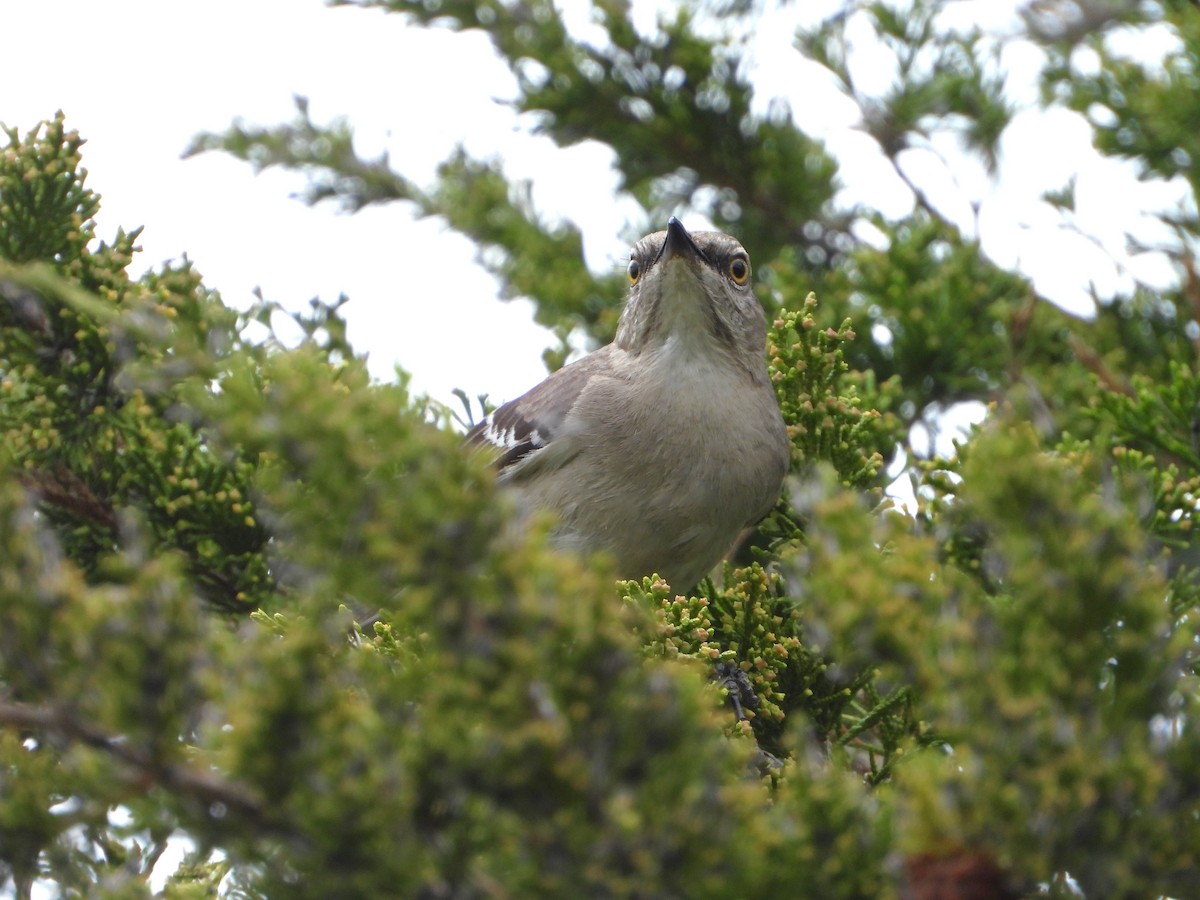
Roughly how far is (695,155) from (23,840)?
209 inches

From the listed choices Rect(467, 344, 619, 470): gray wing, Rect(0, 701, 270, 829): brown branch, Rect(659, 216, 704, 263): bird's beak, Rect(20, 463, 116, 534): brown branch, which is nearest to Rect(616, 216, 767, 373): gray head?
Rect(659, 216, 704, 263): bird's beak

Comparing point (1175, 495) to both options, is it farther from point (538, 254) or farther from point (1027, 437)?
point (538, 254)

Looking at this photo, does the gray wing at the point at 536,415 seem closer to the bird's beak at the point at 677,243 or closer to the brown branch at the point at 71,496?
the bird's beak at the point at 677,243

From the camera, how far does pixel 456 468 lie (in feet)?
5.59

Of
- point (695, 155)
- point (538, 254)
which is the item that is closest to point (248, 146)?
point (538, 254)

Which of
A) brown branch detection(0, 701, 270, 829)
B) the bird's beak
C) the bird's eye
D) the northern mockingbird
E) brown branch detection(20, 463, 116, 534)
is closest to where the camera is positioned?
brown branch detection(0, 701, 270, 829)

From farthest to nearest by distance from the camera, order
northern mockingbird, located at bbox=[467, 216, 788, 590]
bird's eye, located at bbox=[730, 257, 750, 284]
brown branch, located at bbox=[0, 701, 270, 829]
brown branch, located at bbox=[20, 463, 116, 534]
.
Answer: bird's eye, located at bbox=[730, 257, 750, 284]
northern mockingbird, located at bbox=[467, 216, 788, 590]
brown branch, located at bbox=[20, 463, 116, 534]
brown branch, located at bbox=[0, 701, 270, 829]

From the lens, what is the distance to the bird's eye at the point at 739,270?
5.39 m

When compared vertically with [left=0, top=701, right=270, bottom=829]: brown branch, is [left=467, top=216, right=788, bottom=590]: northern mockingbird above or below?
above

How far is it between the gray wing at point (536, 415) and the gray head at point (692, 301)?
23cm

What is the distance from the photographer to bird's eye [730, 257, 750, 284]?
5.39 metres

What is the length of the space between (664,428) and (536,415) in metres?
0.60

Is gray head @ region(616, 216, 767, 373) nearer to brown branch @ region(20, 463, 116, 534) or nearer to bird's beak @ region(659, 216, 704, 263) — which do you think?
bird's beak @ region(659, 216, 704, 263)

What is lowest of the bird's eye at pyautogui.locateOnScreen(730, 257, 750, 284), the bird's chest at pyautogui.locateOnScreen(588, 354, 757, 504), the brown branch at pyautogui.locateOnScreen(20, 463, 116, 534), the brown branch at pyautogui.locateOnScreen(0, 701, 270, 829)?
the brown branch at pyautogui.locateOnScreen(0, 701, 270, 829)
